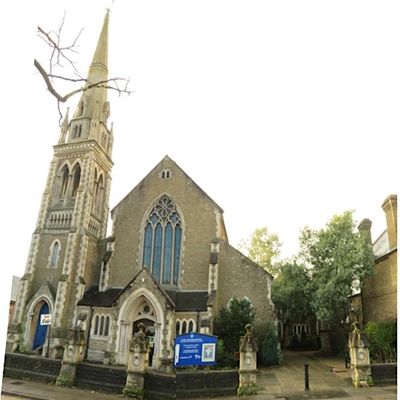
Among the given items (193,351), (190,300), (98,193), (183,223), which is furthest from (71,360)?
(98,193)

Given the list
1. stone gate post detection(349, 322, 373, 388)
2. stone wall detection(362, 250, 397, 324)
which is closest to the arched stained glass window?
stone wall detection(362, 250, 397, 324)

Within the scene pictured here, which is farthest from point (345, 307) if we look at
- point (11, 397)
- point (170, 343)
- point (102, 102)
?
point (102, 102)

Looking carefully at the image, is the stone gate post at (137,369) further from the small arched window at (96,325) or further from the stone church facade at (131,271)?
the small arched window at (96,325)

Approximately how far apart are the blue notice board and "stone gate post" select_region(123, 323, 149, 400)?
0.74m

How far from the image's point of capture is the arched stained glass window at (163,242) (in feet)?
39.4

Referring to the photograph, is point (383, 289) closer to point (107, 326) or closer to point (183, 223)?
point (183, 223)

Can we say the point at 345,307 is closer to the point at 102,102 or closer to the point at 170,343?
the point at 170,343

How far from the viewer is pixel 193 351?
6.16 metres

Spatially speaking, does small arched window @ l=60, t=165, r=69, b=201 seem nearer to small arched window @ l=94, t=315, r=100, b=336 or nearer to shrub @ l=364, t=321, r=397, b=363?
small arched window @ l=94, t=315, r=100, b=336

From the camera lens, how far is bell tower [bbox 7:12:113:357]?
1264 centimetres

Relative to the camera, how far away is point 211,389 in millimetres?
5477

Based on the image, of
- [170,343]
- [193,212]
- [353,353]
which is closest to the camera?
[353,353]

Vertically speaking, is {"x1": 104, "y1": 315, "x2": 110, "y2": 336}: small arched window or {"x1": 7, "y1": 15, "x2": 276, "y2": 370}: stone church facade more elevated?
{"x1": 7, "y1": 15, "x2": 276, "y2": 370}: stone church facade

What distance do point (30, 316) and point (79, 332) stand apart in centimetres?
650
